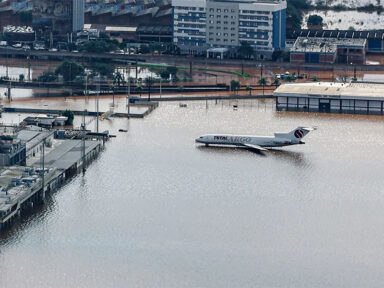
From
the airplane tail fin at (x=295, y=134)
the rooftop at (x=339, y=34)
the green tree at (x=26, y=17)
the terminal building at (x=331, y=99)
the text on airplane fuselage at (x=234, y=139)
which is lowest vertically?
the text on airplane fuselage at (x=234, y=139)

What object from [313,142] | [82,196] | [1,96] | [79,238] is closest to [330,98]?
[313,142]

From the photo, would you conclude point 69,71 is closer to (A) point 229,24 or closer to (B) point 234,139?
(A) point 229,24

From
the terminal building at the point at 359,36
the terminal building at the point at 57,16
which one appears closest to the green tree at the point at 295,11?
the terminal building at the point at 359,36

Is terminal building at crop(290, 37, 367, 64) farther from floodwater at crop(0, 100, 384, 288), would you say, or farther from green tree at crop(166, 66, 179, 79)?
floodwater at crop(0, 100, 384, 288)

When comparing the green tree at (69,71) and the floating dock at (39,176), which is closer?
the floating dock at (39,176)

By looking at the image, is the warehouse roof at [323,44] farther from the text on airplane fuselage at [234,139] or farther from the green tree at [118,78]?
the text on airplane fuselage at [234,139]
